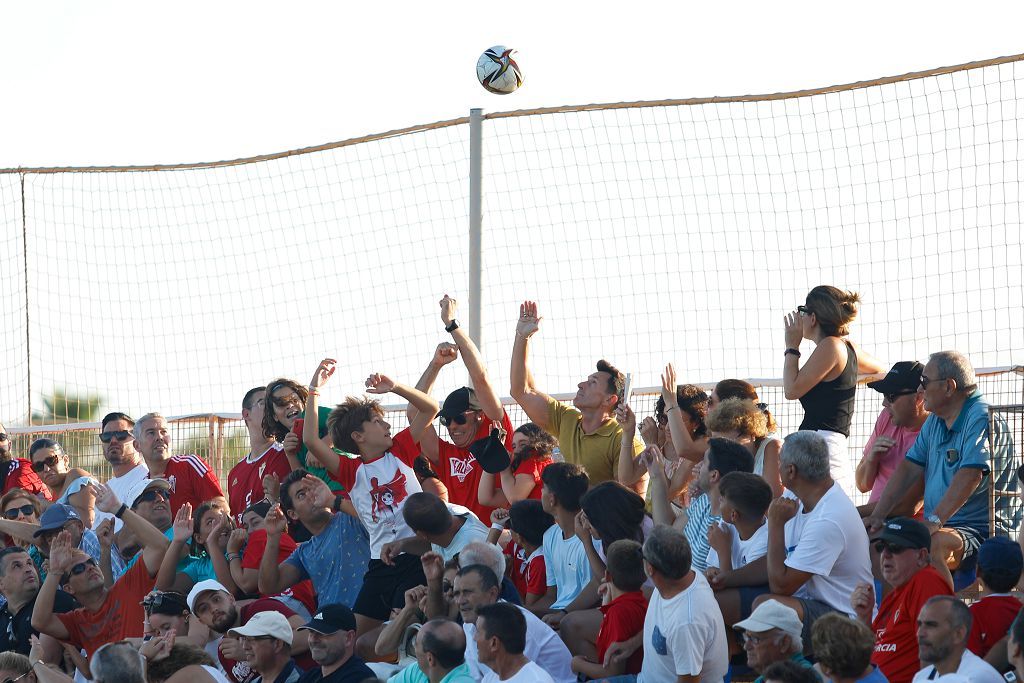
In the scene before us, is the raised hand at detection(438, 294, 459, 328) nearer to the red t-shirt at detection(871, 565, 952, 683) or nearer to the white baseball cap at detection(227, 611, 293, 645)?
the white baseball cap at detection(227, 611, 293, 645)

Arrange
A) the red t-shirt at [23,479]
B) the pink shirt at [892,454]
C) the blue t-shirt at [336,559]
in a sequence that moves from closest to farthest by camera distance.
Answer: the pink shirt at [892,454]
the blue t-shirt at [336,559]
the red t-shirt at [23,479]

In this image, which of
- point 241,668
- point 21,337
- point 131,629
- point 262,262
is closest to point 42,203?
point 21,337

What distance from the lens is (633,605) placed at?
22.2 feet

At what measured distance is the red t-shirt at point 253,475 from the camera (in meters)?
9.37

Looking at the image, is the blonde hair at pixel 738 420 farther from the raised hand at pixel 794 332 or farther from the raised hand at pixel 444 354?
the raised hand at pixel 444 354

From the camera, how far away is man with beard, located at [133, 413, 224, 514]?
9750 millimetres

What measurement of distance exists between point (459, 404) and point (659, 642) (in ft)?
10.1

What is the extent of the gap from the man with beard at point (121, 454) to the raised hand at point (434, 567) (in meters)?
3.50

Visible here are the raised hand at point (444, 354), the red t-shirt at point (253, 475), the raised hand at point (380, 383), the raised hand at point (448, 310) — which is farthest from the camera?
the raised hand at point (444, 354)

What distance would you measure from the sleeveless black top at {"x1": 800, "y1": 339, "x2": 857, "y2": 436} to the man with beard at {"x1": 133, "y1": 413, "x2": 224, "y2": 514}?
415 centimetres

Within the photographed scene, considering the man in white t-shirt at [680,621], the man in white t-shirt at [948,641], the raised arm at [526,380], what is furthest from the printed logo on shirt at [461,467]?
the man in white t-shirt at [948,641]

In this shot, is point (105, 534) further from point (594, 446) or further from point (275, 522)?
point (594, 446)

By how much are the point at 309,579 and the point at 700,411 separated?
8.42 ft

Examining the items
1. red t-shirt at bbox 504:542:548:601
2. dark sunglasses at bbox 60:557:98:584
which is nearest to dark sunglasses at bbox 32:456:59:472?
dark sunglasses at bbox 60:557:98:584
